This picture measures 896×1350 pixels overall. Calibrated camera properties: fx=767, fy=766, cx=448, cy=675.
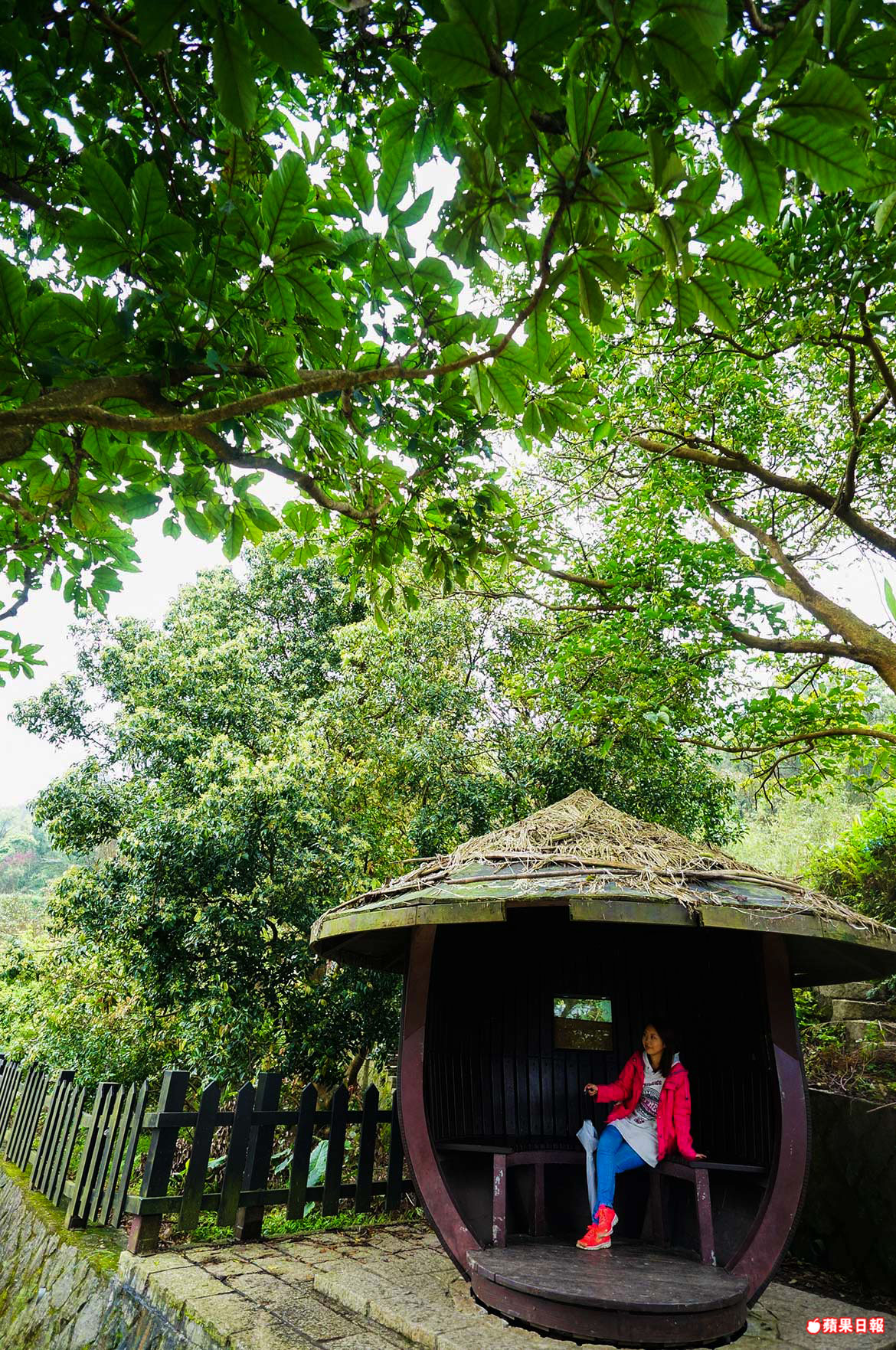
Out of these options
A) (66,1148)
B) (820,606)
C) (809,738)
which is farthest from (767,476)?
(66,1148)

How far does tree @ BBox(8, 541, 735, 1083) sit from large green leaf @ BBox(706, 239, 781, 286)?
5492 millimetres

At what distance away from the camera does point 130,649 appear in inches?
430

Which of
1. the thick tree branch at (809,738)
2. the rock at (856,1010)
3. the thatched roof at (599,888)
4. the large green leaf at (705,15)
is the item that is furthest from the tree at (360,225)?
the rock at (856,1010)

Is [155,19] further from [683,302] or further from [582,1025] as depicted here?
[582,1025]

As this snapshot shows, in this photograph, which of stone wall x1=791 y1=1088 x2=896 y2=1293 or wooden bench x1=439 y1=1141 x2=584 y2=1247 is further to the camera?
stone wall x1=791 y1=1088 x2=896 y2=1293

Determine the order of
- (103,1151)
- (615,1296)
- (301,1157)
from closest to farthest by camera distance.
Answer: (615,1296)
(103,1151)
(301,1157)

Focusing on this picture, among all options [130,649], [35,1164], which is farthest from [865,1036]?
[130,649]

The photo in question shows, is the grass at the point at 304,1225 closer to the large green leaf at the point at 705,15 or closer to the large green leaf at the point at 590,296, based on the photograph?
the large green leaf at the point at 590,296

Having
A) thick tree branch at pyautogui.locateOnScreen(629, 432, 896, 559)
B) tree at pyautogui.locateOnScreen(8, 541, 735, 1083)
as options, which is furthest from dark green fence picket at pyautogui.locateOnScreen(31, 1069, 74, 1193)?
thick tree branch at pyautogui.locateOnScreen(629, 432, 896, 559)

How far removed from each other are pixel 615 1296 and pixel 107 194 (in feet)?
14.1

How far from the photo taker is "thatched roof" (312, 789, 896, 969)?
361 cm

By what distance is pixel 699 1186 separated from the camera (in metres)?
4.00

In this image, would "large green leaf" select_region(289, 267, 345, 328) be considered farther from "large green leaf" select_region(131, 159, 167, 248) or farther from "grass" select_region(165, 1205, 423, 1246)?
"grass" select_region(165, 1205, 423, 1246)

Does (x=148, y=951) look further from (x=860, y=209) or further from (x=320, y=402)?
(x=860, y=209)
